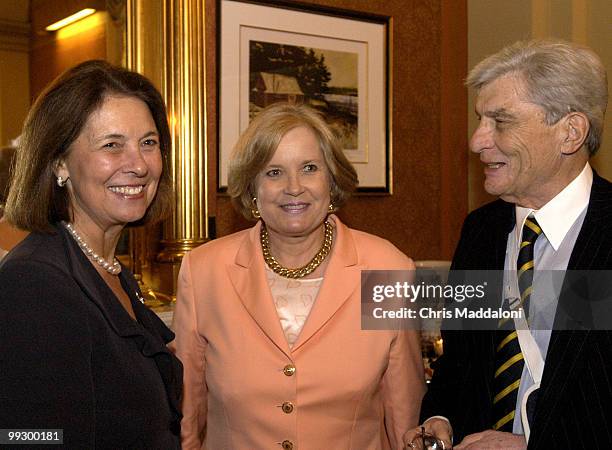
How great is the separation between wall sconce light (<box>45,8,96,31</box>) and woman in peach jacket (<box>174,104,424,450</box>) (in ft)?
3.67

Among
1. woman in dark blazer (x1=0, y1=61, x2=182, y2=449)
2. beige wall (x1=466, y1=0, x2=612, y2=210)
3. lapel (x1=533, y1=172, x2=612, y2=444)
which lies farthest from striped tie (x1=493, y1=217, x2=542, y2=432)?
beige wall (x1=466, y1=0, x2=612, y2=210)

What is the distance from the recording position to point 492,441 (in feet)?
Answer: 6.29

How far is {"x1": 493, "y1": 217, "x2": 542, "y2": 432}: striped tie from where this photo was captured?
193 cm

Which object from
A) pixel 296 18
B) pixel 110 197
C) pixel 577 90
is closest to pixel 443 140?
pixel 296 18

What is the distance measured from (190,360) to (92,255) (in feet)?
2.11

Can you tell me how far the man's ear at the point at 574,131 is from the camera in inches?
76.1

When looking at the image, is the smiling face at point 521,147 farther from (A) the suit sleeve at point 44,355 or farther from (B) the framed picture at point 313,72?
(B) the framed picture at point 313,72

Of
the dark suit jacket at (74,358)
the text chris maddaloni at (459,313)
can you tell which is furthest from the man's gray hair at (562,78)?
the dark suit jacket at (74,358)

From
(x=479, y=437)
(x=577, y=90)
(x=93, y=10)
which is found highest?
(x=93, y=10)

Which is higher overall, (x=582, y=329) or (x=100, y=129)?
(x=100, y=129)

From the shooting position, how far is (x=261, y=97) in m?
3.61

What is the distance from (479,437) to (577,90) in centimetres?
97

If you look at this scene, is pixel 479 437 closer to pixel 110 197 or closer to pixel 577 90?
pixel 577 90

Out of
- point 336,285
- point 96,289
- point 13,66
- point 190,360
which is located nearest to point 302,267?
point 336,285
